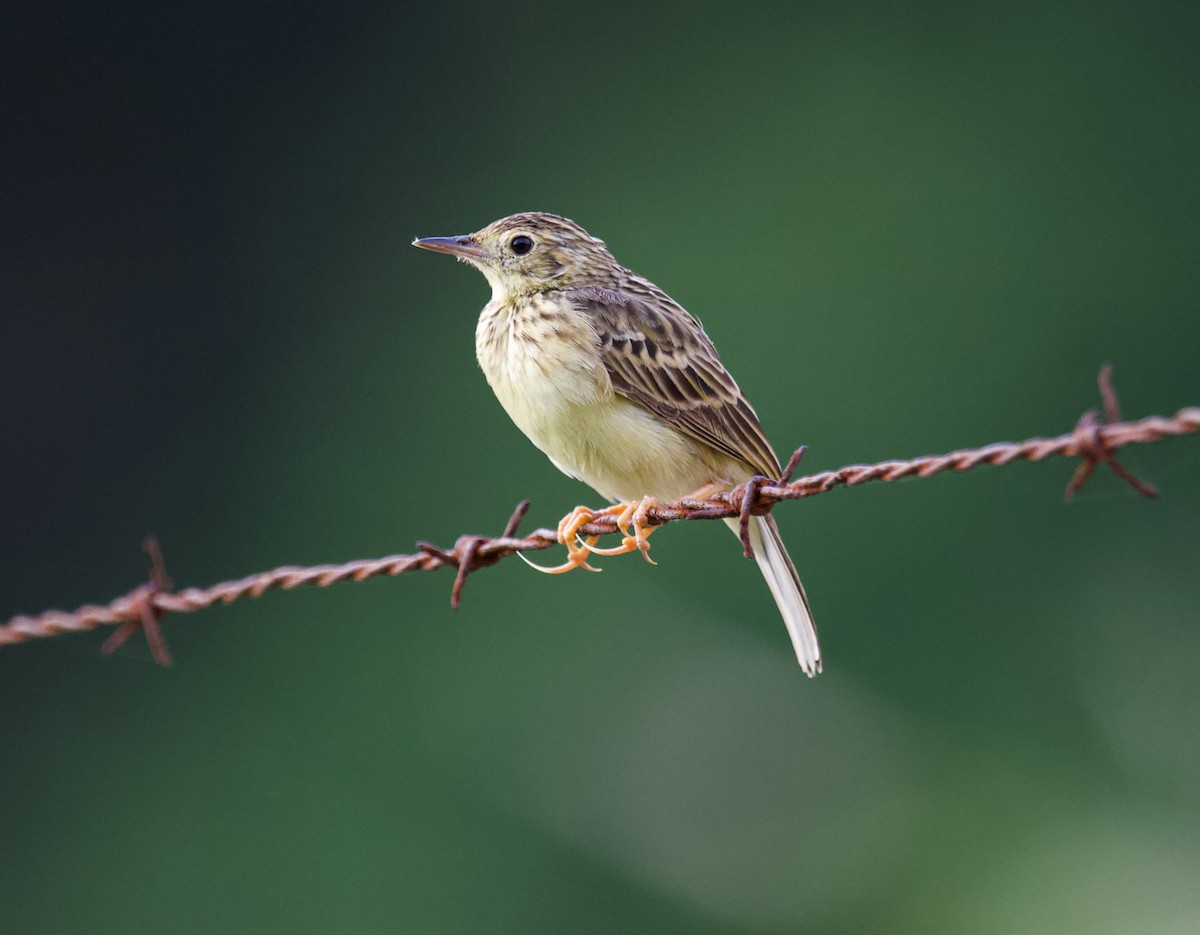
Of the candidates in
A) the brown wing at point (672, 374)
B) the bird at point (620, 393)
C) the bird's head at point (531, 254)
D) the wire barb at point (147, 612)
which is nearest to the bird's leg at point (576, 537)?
the bird at point (620, 393)

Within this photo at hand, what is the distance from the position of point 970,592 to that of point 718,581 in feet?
6.56

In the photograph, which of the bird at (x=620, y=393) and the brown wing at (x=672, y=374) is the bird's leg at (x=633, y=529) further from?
the brown wing at (x=672, y=374)

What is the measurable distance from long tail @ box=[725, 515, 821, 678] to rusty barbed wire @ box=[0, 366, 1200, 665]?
0.93m

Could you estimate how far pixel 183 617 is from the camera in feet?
59.6

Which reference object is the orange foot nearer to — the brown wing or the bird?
the bird

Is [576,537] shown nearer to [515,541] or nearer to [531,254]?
[515,541]

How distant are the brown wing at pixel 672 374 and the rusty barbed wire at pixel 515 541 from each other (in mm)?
672

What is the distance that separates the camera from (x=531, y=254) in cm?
629

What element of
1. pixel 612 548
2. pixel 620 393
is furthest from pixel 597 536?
pixel 620 393

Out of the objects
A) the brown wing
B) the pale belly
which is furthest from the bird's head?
the pale belly

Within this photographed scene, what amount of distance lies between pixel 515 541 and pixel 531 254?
82.7 inches

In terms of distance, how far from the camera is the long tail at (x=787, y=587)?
19.1 ft

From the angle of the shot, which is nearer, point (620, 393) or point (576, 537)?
point (576, 537)

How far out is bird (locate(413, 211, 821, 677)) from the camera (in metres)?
5.61
